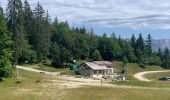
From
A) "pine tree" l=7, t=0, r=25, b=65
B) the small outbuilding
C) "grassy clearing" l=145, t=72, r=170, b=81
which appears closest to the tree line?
"pine tree" l=7, t=0, r=25, b=65

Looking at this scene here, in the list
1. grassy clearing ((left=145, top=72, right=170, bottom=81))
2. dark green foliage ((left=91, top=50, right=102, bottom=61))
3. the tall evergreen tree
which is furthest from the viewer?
dark green foliage ((left=91, top=50, right=102, bottom=61))

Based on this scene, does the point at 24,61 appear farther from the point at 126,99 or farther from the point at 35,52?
the point at 126,99

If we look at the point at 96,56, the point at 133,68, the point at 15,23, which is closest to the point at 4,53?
the point at 15,23

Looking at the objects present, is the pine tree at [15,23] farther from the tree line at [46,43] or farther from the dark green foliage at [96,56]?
the dark green foliage at [96,56]

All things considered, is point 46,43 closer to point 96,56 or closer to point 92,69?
point 92,69

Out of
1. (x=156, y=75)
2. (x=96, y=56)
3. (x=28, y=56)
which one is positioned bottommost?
(x=156, y=75)

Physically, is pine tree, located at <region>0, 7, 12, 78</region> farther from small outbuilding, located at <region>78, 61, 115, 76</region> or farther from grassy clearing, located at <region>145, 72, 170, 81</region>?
grassy clearing, located at <region>145, 72, 170, 81</region>

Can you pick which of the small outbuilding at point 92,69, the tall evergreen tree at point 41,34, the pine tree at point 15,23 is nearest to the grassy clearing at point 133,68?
the small outbuilding at point 92,69

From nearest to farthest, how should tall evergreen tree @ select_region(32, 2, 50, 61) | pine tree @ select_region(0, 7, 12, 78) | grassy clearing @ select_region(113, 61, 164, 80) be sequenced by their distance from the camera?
pine tree @ select_region(0, 7, 12, 78)
tall evergreen tree @ select_region(32, 2, 50, 61)
grassy clearing @ select_region(113, 61, 164, 80)

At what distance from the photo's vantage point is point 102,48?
188000 mm

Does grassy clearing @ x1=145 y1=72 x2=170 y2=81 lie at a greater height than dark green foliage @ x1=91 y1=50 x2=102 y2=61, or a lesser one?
lesser

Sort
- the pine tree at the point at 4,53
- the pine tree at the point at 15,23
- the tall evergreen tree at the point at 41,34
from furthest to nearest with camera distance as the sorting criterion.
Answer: the tall evergreen tree at the point at 41,34, the pine tree at the point at 15,23, the pine tree at the point at 4,53

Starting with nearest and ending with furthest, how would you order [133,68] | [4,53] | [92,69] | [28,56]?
[4,53] → [28,56] → [92,69] → [133,68]

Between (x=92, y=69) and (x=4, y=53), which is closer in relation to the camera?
(x=4, y=53)
